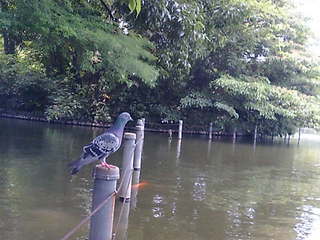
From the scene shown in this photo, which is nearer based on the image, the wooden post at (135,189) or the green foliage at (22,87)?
the wooden post at (135,189)

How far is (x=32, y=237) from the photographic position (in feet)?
13.8

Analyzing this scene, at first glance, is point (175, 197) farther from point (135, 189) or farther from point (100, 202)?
point (100, 202)

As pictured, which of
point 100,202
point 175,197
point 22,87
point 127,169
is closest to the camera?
point 100,202

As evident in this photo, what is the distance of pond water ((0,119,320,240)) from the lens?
4.77 metres

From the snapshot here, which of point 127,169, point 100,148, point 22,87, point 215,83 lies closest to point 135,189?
point 127,169

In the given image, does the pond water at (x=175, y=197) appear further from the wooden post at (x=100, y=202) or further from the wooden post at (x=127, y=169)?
the wooden post at (x=100, y=202)

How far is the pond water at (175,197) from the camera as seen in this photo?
4.77m

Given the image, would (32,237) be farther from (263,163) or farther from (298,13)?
(298,13)

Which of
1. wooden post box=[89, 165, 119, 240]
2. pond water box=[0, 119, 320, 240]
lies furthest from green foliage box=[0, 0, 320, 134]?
wooden post box=[89, 165, 119, 240]

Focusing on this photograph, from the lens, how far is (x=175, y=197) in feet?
20.6

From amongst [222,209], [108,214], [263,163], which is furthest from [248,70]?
[108,214]

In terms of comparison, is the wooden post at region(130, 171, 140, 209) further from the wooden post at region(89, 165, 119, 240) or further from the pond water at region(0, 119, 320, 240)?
the wooden post at region(89, 165, 119, 240)

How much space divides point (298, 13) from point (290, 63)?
336cm

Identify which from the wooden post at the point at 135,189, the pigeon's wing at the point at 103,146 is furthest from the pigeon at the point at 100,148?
the wooden post at the point at 135,189
